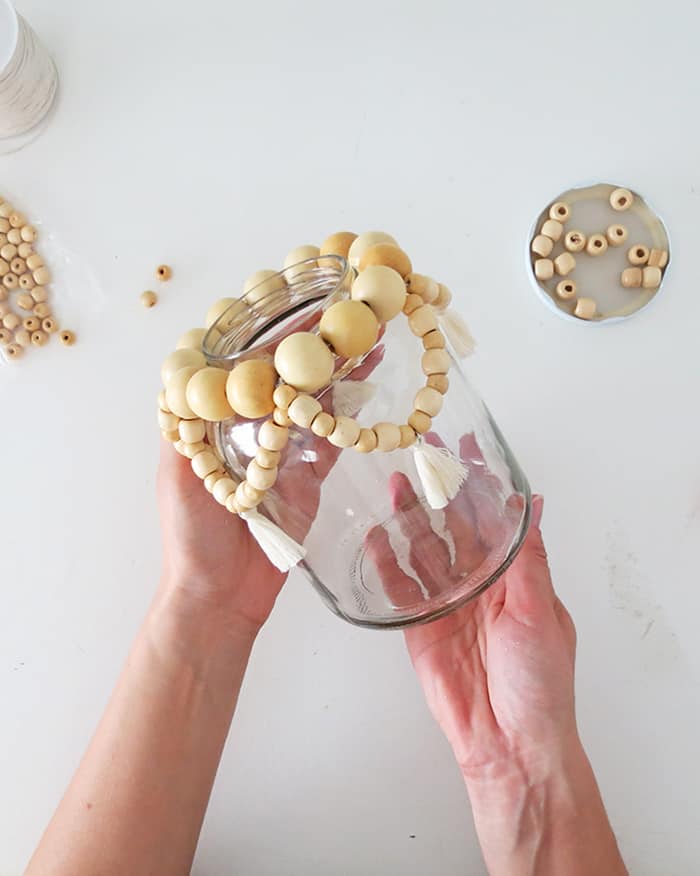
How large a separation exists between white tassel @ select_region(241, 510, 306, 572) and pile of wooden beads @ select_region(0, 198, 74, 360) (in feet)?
1.14

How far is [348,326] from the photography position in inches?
16.6

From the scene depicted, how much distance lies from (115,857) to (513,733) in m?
0.29

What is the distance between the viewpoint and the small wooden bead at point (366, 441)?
448mm

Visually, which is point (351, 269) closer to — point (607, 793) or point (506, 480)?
point (506, 480)

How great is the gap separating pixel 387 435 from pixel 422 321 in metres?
0.08

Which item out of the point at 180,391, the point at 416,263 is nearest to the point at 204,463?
the point at 180,391

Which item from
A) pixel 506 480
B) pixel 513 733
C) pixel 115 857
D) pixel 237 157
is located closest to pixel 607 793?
pixel 513 733

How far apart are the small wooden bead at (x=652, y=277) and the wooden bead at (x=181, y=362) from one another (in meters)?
0.43

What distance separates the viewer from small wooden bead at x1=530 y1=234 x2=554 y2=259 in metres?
0.71

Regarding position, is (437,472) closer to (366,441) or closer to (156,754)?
(366,441)

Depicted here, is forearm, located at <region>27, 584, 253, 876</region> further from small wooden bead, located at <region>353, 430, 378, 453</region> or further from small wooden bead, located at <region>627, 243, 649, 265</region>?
small wooden bead, located at <region>627, 243, 649, 265</region>

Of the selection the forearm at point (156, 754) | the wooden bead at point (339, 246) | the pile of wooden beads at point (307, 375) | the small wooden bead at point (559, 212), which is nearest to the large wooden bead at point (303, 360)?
the pile of wooden beads at point (307, 375)

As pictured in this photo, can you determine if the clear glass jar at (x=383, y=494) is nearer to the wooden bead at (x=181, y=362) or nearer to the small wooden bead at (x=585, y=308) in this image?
the wooden bead at (x=181, y=362)

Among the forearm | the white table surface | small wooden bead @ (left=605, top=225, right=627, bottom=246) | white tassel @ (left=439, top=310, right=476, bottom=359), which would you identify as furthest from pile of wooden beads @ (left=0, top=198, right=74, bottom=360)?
small wooden bead @ (left=605, top=225, right=627, bottom=246)
